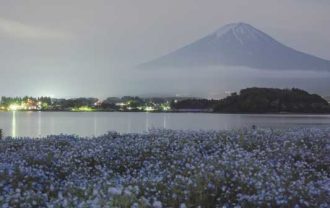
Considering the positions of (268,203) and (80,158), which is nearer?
(268,203)

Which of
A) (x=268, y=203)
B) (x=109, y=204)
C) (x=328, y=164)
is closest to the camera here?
(x=109, y=204)

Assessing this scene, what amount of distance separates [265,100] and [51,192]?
129 metres

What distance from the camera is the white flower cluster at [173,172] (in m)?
7.71

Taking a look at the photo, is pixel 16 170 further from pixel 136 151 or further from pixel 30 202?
pixel 136 151

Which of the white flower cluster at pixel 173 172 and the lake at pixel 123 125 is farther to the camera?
the lake at pixel 123 125

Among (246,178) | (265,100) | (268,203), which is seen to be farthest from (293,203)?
(265,100)

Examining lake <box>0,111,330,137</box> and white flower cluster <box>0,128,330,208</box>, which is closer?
white flower cluster <box>0,128,330,208</box>

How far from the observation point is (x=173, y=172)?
10461 mm

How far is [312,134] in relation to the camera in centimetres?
1605

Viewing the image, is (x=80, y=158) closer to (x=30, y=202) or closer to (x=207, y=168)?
(x=207, y=168)

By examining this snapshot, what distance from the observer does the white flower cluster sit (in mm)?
7711

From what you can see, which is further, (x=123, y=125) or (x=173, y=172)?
(x=123, y=125)

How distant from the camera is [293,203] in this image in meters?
7.75

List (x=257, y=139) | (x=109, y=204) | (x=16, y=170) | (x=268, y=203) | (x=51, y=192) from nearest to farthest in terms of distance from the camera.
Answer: (x=109, y=204) → (x=268, y=203) → (x=51, y=192) → (x=16, y=170) → (x=257, y=139)
